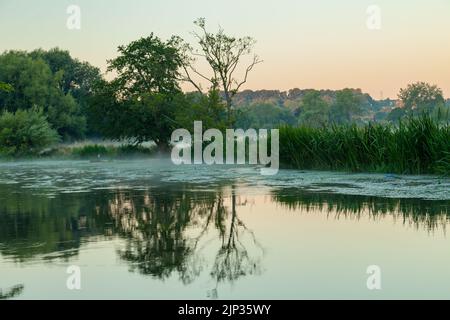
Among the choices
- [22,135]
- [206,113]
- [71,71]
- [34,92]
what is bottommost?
[22,135]

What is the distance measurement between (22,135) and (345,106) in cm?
7831

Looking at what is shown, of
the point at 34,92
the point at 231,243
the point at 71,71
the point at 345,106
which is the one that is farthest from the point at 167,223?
the point at 345,106

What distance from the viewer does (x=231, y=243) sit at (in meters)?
9.91

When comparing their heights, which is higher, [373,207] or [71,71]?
[71,71]

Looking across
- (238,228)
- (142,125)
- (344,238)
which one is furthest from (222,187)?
(142,125)

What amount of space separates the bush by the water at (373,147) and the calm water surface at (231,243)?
310cm

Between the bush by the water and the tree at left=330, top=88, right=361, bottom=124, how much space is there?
3763 inches

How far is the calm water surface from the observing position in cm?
707

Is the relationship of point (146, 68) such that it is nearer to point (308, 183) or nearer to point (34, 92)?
point (34, 92)

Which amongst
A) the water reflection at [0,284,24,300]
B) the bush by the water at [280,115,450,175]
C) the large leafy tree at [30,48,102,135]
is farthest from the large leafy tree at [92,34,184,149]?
the water reflection at [0,284,24,300]

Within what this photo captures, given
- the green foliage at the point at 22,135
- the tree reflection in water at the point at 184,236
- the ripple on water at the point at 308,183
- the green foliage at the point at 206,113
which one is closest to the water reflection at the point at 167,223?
the tree reflection in water at the point at 184,236

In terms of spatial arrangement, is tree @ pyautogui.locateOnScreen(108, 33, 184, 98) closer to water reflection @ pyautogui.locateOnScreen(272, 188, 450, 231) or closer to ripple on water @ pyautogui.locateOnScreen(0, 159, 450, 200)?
ripple on water @ pyautogui.locateOnScreen(0, 159, 450, 200)

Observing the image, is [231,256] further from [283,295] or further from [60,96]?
[60,96]

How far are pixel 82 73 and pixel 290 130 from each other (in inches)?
→ 2344
